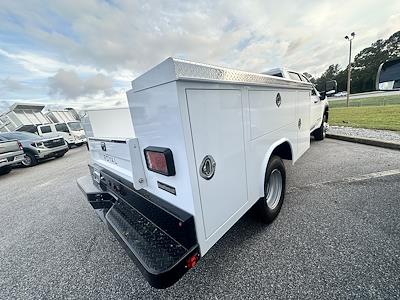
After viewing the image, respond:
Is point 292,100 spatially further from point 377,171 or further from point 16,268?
point 16,268

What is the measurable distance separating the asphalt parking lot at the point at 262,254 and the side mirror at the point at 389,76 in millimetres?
1554

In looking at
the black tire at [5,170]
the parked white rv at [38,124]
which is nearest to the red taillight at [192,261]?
the black tire at [5,170]

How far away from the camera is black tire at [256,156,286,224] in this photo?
7.35ft

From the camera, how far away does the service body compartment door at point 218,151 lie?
4.31 feet

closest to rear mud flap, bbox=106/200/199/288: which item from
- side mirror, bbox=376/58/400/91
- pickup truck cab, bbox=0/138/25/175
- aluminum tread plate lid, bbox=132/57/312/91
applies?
aluminum tread plate lid, bbox=132/57/312/91

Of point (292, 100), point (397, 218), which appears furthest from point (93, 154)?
point (397, 218)

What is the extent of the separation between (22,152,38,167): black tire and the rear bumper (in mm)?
8705

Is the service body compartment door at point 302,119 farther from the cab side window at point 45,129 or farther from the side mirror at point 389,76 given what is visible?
the cab side window at point 45,129

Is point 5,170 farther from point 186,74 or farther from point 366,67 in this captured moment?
point 366,67

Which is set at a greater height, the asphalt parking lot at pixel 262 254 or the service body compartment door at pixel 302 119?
the service body compartment door at pixel 302 119

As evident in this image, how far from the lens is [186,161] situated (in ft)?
4.07

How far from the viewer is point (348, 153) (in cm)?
495

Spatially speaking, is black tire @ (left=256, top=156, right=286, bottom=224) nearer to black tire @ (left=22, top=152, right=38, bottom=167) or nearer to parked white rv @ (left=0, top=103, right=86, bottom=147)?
black tire @ (left=22, top=152, right=38, bottom=167)

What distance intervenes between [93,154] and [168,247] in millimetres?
2038
